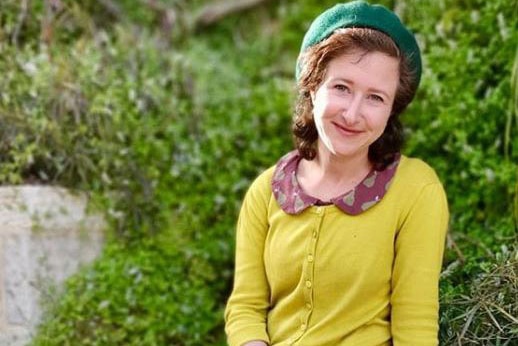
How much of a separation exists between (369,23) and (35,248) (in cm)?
168

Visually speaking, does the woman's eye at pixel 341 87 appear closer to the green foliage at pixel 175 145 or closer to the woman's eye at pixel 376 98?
the woman's eye at pixel 376 98

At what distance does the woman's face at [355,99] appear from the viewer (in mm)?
2426

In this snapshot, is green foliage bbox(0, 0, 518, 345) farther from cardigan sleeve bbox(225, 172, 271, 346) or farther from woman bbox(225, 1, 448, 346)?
cardigan sleeve bbox(225, 172, 271, 346)

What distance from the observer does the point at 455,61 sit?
Result: 141 inches

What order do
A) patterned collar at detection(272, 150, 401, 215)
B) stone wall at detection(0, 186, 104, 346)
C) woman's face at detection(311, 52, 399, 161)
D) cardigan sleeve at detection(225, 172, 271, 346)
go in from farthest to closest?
stone wall at detection(0, 186, 104, 346), cardigan sleeve at detection(225, 172, 271, 346), patterned collar at detection(272, 150, 401, 215), woman's face at detection(311, 52, 399, 161)

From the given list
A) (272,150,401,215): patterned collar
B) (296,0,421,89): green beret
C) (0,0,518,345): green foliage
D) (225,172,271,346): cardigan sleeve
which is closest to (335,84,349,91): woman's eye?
(296,0,421,89): green beret

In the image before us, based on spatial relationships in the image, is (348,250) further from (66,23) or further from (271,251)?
(66,23)

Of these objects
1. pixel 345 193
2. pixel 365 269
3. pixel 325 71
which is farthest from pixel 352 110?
pixel 365 269

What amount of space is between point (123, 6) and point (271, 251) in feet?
7.70

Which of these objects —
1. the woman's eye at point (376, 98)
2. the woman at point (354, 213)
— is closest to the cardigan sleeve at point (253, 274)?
the woman at point (354, 213)

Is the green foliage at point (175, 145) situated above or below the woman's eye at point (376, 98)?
below

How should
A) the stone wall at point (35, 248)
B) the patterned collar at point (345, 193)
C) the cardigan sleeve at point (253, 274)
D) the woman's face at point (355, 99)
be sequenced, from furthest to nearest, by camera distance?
the stone wall at point (35, 248), the cardigan sleeve at point (253, 274), the patterned collar at point (345, 193), the woman's face at point (355, 99)

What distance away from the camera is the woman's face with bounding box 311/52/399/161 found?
7.96ft

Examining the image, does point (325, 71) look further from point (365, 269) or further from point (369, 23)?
point (365, 269)
